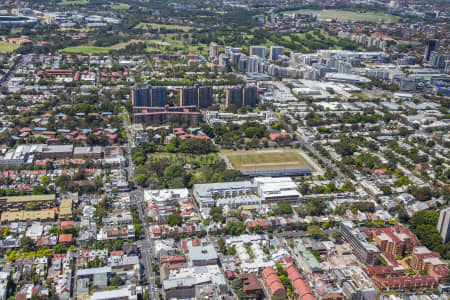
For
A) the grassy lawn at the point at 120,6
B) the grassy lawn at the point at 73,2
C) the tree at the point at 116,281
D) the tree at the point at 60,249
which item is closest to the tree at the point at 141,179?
the tree at the point at 60,249

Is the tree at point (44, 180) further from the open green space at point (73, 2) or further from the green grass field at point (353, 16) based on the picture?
the green grass field at point (353, 16)

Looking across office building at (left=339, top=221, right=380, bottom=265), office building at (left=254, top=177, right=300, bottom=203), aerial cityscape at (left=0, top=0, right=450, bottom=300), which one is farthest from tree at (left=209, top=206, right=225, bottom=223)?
office building at (left=339, top=221, right=380, bottom=265)

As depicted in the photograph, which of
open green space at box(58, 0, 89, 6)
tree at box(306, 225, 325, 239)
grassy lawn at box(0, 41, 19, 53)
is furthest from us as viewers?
open green space at box(58, 0, 89, 6)

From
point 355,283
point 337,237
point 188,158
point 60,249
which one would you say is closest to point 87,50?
point 188,158

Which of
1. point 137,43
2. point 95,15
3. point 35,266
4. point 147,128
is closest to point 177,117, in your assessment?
point 147,128

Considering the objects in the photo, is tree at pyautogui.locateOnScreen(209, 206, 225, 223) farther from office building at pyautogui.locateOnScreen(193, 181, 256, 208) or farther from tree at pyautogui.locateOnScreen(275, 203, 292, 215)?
tree at pyautogui.locateOnScreen(275, 203, 292, 215)

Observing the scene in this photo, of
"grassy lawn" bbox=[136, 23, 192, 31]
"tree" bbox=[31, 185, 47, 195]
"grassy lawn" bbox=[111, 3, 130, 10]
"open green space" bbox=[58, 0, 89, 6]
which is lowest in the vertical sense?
"tree" bbox=[31, 185, 47, 195]

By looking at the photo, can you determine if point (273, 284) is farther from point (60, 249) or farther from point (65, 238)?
point (65, 238)
